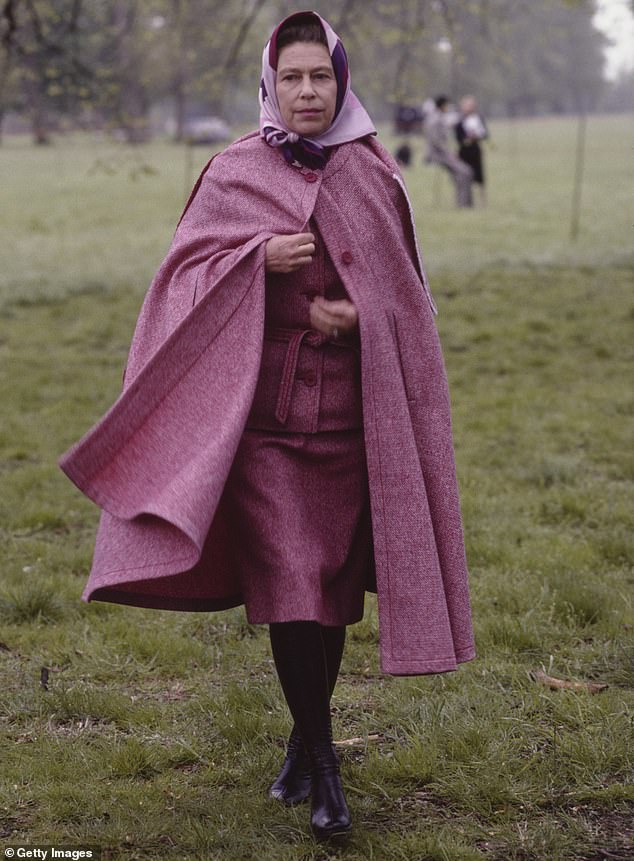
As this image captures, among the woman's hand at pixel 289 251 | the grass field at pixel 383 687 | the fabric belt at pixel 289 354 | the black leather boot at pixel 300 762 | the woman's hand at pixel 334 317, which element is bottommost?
the grass field at pixel 383 687

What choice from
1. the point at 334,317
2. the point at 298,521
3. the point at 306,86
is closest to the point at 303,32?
the point at 306,86

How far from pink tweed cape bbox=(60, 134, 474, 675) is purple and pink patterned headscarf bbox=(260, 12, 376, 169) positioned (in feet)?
0.11

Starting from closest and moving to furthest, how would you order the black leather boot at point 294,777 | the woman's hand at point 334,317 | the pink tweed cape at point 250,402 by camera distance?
the pink tweed cape at point 250,402, the woman's hand at point 334,317, the black leather boot at point 294,777

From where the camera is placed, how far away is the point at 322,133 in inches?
127

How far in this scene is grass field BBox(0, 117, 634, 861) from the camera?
327cm

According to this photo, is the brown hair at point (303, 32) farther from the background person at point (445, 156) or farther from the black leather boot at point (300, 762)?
the background person at point (445, 156)

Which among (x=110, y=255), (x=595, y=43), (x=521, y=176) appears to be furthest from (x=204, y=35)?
(x=595, y=43)

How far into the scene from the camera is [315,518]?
320 centimetres

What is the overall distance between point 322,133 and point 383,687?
6.20 feet

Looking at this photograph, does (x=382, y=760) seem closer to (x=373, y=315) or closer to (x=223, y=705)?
(x=223, y=705)

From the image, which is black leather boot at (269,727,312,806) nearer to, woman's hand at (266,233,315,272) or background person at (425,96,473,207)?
woman's hand at (266,233,315,272)

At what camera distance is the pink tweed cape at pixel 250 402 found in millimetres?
2998

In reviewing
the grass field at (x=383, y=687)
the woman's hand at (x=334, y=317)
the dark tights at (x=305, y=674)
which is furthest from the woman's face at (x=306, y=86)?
the grass field at (x=383, y=687)

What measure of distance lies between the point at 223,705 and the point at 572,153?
3895 centimetres
